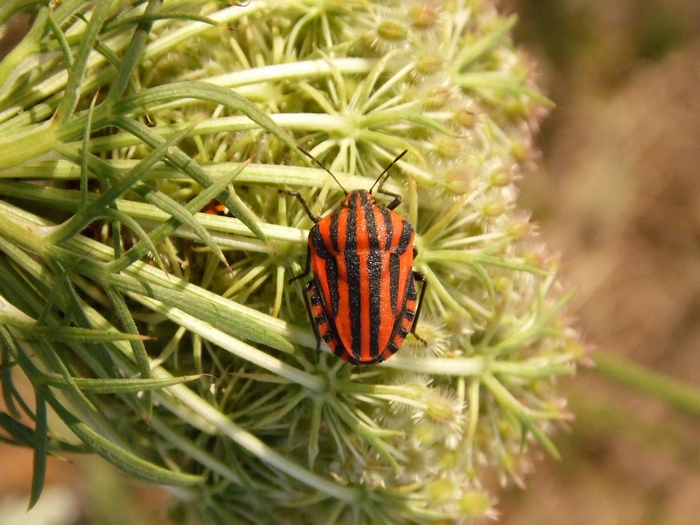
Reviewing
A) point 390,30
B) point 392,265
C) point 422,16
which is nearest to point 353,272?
point 392,265

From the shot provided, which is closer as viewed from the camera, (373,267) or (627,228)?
(373,267)

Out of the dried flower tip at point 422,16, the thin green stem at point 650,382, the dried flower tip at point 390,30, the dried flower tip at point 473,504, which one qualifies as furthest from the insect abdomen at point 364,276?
the thin green stem at point 650,382

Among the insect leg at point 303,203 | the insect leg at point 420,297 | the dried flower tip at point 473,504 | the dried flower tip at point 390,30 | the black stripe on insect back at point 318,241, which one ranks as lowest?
the dried flower tip at point 473,504

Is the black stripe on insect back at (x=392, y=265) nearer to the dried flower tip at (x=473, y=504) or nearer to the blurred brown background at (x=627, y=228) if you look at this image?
the dried flower tip at (x=473, y=504)

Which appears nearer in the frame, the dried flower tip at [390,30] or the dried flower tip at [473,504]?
the dried flower tip at [390,30]

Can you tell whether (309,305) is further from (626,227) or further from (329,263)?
(626,227)

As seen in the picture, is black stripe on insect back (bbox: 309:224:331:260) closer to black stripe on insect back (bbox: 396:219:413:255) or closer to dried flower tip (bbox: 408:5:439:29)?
black stripe on insect back (bbox: 396:219:413:255)

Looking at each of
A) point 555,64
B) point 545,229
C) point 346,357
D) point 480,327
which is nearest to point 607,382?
point 545,229
